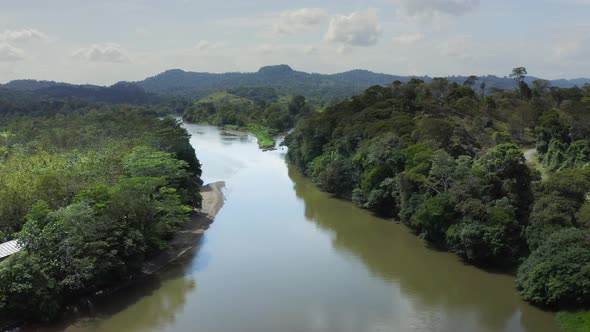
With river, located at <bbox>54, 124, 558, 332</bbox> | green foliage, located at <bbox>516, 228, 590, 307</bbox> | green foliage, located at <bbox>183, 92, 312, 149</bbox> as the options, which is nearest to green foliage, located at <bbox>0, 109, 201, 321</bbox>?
river, located at <bbox>54, 124, 558, 332</bbox>

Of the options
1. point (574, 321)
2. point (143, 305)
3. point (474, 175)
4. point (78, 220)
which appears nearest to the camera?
point (574, 321)

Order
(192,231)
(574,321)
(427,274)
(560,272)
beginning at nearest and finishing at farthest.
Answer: (574,321)
(560,272)
(427,274)
(192,231)

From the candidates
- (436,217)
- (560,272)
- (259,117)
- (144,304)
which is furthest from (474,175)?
(259,117)

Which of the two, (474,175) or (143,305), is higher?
(474,175)

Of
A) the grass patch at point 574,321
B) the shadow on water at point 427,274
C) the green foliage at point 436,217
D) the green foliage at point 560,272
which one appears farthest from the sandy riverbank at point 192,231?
the grass patch at point 574,321

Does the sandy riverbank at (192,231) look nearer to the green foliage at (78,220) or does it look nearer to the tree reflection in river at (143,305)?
the green foliage at (78,220)

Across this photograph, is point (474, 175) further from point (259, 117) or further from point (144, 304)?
point (259, 117)
